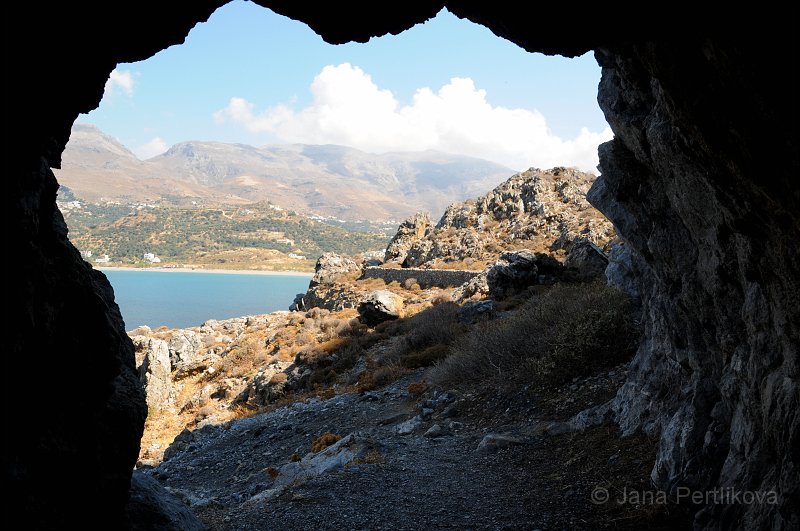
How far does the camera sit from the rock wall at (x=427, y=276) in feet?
127

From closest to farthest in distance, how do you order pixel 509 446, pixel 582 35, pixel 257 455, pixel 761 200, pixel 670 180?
pixel 761 200 < pixel 582 35 < pixel 670 180 < pixel 509 446 < pixel 257 455

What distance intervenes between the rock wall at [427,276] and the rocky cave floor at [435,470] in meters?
22.8

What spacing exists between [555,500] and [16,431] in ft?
22.1

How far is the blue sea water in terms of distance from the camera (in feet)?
286

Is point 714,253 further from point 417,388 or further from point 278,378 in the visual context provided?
point 278,378

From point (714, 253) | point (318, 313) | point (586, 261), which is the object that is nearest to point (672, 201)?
point (714, 253)

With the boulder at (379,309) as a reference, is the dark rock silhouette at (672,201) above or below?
above

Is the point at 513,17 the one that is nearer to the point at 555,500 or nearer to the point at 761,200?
the point at 761,200

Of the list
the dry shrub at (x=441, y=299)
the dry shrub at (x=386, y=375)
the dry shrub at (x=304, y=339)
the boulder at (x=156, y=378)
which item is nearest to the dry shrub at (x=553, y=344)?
the dry shrub at (x=386, y=375)

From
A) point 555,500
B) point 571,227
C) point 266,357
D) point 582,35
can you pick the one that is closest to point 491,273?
point 266,357

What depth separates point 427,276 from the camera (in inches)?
1624

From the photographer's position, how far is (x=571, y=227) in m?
40.7

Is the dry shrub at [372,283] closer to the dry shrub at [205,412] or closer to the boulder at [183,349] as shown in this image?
the boulder at [183,349]

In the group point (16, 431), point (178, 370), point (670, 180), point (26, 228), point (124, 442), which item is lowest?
point (178, 370)
